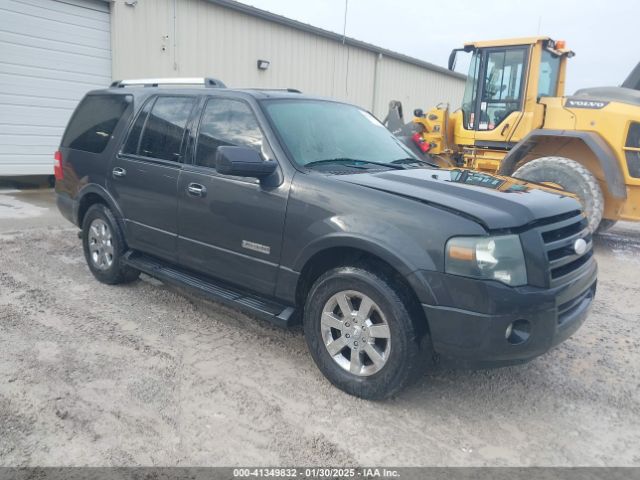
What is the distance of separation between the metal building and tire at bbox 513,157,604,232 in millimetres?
7949

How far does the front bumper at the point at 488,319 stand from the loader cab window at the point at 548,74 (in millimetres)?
6831

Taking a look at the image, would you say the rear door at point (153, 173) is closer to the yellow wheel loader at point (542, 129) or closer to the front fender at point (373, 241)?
the front fender at point (373, 241)

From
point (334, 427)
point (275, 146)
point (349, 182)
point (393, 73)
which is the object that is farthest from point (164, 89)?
point (393, 73)

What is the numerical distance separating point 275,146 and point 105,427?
6.87ft

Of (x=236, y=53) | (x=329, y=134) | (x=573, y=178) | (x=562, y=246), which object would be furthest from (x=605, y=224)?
(x=236, y=53)

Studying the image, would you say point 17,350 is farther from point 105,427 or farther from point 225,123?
point 225,123

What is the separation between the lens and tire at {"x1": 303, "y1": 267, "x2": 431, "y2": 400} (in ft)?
9.95

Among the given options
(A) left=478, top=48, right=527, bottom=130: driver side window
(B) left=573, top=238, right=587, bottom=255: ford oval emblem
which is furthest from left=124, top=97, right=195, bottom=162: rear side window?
(A) left=478, top=48, right=527, bottom=130: driver side window

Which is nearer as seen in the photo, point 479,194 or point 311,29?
point 479,194

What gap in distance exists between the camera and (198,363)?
144 inches

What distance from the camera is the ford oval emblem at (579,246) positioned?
10.8ft

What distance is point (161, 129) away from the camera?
15.0ft

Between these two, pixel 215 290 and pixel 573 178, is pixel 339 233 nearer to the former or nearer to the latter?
pixel 215 290

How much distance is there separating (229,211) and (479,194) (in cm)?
177
